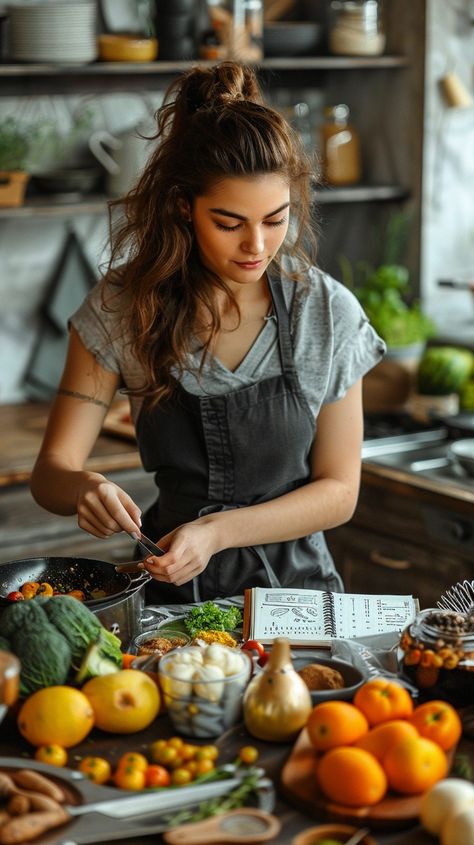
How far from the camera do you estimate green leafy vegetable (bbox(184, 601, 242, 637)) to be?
1827 mm

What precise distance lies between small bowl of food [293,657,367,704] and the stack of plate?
7.85 feet

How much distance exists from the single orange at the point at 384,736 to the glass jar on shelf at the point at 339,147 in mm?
2878

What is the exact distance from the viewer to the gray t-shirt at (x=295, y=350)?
2.22 metres

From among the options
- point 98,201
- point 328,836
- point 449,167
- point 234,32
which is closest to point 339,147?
point 449,167

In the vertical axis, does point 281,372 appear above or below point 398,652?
above

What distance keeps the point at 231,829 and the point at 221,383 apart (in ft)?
3.63

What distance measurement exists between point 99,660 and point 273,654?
24 cm

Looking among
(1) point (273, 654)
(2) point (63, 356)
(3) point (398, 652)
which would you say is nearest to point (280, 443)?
(3) point (398, 652)

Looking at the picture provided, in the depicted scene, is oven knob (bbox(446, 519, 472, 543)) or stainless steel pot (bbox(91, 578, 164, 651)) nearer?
stainless steel pot (bbox(91, 578, 164, 651))

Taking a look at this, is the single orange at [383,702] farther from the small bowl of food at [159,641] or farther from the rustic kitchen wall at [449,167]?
the rustic kitchen wall at [449,167]

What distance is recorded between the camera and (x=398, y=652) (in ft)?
5.36

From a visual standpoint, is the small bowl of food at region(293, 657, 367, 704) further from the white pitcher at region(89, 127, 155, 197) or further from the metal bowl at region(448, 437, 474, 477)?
the white pitcher at region(89, 127, 155, 197)

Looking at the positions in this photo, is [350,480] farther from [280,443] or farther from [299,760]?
[299,760]

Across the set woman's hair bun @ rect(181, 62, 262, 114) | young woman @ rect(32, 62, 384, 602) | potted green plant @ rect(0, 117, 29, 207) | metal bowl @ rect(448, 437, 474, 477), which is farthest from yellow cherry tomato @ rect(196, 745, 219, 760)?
potted green plant @ rect(0, 117, 29, 207)
